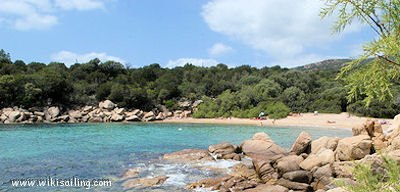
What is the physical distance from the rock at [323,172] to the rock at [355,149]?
4.28 feet

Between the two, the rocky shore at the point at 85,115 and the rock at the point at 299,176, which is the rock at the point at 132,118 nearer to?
the rocky shore at the point at 85,115

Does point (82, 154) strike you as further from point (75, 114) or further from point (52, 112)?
point (75, 114)

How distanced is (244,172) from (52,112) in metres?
44.1

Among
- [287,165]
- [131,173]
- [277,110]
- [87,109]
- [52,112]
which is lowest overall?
[131,173]

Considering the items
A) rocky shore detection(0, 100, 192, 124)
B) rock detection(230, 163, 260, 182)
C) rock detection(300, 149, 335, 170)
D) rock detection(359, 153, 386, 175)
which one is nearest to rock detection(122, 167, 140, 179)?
rock detection(230, 163, 260, 182)

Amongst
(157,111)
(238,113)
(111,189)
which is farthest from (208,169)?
(157,111)

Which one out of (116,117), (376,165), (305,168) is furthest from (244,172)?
(116,117)

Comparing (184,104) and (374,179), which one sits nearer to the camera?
(374,179)

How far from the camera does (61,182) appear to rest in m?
15.9

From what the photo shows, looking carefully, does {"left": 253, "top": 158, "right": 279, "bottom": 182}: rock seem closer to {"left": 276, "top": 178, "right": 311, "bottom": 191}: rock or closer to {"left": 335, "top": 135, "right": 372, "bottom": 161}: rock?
{"left": 276, "top": 178, "right": 311, "bottom": 191}: rock

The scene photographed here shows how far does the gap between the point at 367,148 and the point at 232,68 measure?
68.6m

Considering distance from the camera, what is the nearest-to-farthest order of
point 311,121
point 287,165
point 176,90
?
point 287,165
point 311,121
point 176,90

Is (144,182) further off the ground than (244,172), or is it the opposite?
(244,172)

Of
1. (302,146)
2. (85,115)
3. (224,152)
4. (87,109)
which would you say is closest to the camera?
(302,146)
